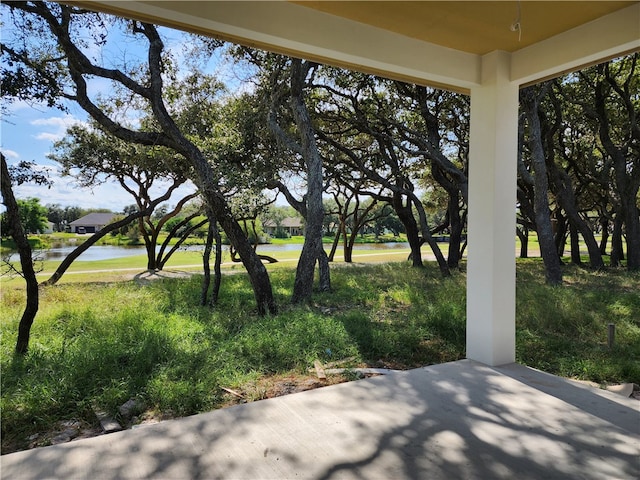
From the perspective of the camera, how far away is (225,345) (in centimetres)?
316

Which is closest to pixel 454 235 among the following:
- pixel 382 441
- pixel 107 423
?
pixel 382 441

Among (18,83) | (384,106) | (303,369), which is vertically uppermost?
(384,106)

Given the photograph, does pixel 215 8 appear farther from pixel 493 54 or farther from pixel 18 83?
pixel 18 83

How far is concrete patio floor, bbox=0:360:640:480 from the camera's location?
1.53 m

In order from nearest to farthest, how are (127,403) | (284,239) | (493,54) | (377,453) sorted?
(377,453) → (127,403) → (493,54) → (284,239)

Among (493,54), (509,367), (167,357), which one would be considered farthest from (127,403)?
(493,54)

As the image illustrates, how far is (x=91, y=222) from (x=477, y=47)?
274 inches

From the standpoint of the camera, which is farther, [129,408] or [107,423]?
[129,408]

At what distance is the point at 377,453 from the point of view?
164cm

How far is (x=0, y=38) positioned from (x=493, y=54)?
4.34 meters

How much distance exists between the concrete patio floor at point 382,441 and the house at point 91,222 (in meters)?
5.90

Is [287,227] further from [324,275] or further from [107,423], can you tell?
[107,423]

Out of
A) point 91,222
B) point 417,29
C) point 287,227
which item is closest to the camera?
point 417,29

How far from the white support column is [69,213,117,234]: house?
6220 mm
